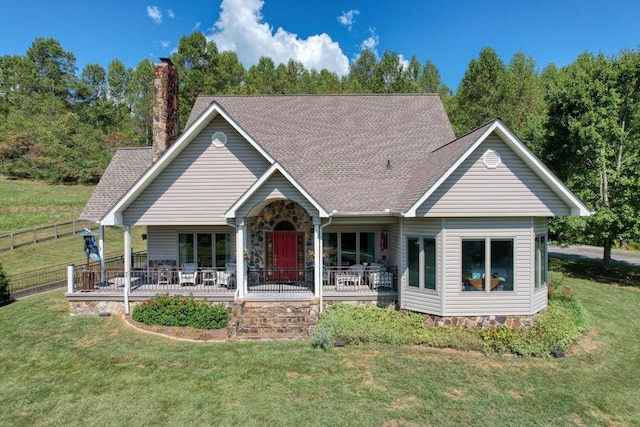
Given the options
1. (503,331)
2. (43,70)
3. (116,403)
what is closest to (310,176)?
(503,331)

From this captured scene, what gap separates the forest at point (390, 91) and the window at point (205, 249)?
17.4 metres

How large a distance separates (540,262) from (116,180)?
56.0 ft

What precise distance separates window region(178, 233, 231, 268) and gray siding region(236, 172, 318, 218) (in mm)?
3477

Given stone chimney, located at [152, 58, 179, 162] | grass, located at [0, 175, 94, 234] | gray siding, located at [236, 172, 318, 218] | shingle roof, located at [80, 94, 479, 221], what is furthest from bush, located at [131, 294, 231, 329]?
grass, located at [0, 175, 94, 234]

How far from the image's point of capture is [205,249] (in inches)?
588

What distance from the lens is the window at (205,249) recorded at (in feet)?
48.9

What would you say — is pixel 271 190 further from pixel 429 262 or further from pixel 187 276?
pixel 429 262

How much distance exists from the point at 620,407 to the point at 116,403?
1084 centimetres

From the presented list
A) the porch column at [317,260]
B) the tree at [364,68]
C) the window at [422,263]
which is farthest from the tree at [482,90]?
the porch column at [317,260]

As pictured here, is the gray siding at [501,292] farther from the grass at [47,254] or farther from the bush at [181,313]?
the grass at [47,254]

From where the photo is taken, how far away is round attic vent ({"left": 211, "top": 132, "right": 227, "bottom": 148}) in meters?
13.1

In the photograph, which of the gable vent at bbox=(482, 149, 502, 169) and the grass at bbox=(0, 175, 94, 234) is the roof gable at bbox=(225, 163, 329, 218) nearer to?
the gable vent at bbox=(482, 149, 502, 169)

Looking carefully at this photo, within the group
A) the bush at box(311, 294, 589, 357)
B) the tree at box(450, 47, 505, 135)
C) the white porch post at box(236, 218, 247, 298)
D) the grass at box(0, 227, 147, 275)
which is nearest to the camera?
the bush at box(311, 294, 589, 357)

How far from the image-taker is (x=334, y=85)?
48969 mm
